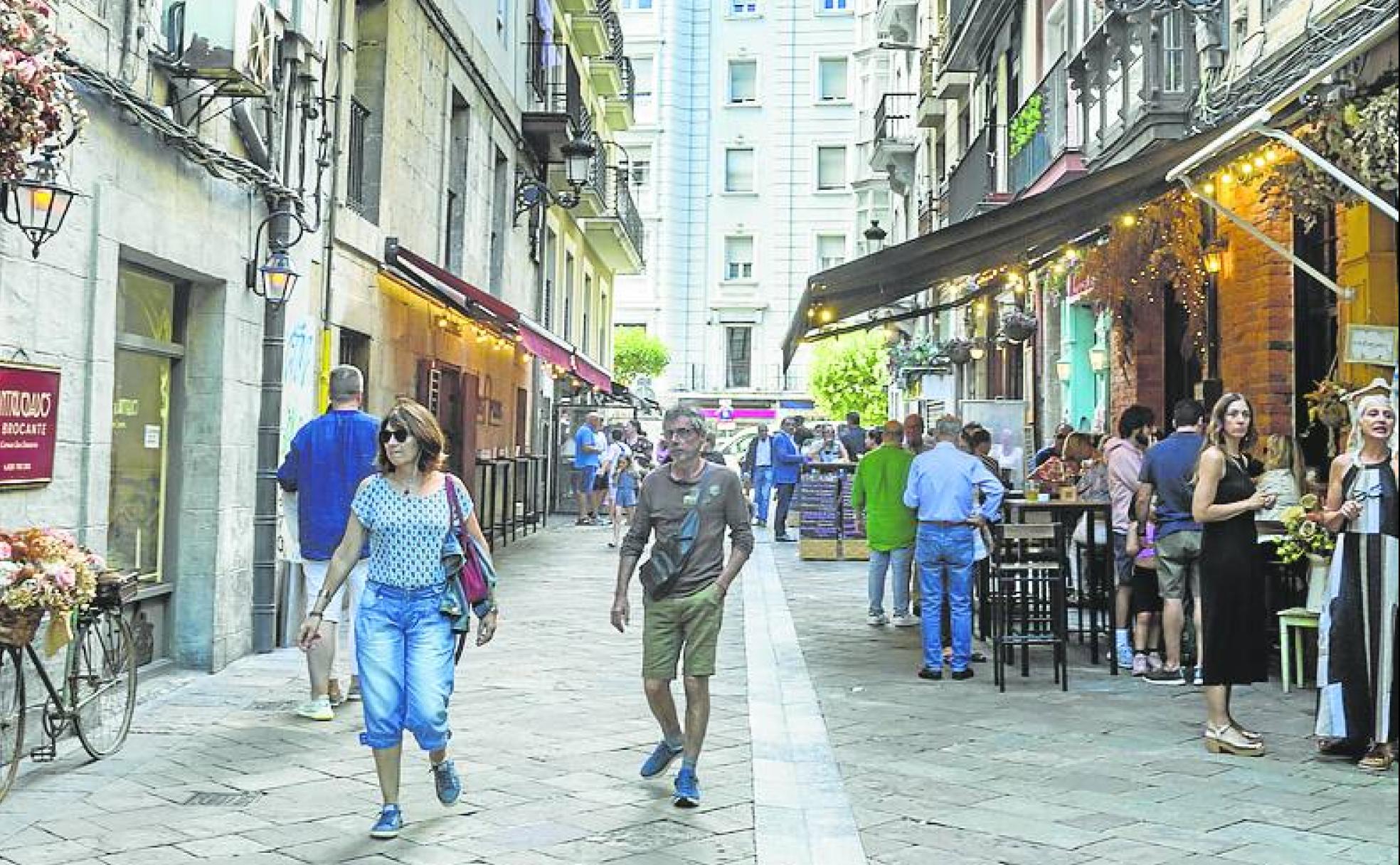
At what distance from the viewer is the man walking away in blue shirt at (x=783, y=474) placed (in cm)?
2078

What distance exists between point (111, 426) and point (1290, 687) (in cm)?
743

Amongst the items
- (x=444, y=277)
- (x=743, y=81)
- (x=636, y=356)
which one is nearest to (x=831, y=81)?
(x=743, y=81)

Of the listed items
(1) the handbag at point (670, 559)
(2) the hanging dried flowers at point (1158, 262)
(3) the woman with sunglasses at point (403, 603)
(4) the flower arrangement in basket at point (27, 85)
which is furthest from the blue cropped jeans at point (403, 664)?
(2) the hanging dried flowers at point (1158, 262)

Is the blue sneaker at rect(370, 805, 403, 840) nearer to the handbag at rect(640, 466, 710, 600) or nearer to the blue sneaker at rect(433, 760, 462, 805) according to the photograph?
the blue sneaker at rect(433, 760, 462, 805)

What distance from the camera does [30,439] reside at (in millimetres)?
7008

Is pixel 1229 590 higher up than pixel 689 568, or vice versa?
pixel 689 568

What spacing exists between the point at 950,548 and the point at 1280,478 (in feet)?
7.55

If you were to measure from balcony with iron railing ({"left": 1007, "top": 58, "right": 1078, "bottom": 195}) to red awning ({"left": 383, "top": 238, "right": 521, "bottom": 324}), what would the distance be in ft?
21.3

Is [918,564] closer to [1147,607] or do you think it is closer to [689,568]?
[1147,607]

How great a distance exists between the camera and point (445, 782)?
5.88 m

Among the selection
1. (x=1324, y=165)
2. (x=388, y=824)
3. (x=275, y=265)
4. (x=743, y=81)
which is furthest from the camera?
(x=743, y=81)

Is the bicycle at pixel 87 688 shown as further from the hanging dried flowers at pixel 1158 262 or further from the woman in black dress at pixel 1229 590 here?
the hanging dried flowers at pixel 1158 262

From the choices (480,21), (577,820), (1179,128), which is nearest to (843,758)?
(577,820)

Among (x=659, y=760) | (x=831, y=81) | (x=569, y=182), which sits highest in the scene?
(x=831, y=81)
